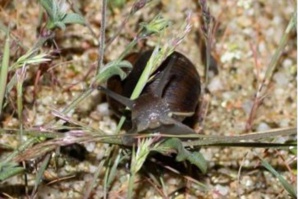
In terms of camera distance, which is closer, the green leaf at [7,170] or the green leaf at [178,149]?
the green leaf at [7,170]

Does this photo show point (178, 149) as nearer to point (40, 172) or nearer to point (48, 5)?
point (40, 172)

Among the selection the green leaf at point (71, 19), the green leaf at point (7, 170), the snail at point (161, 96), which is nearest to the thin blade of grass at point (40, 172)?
the green leaf at point (7, 170)

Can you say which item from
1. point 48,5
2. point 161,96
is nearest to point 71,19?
point 48,5

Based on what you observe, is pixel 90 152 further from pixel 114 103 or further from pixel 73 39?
pixel 73 39

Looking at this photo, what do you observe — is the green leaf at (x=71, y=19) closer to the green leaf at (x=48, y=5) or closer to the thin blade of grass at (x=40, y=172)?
the green leaf at (x=48, y=5)

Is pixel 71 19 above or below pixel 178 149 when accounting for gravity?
above

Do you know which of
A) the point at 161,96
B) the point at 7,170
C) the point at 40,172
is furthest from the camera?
the point at 161,96

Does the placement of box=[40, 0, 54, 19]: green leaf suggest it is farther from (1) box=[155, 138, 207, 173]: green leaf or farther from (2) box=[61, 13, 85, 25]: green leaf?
(1) box=[155, 138, 207, 173]: green leaf

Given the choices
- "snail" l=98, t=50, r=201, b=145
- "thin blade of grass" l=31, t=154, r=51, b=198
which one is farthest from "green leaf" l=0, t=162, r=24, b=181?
"snail" l=98, t=50, r=201, b=145

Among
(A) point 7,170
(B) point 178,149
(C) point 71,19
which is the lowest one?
(B) point 178,149
